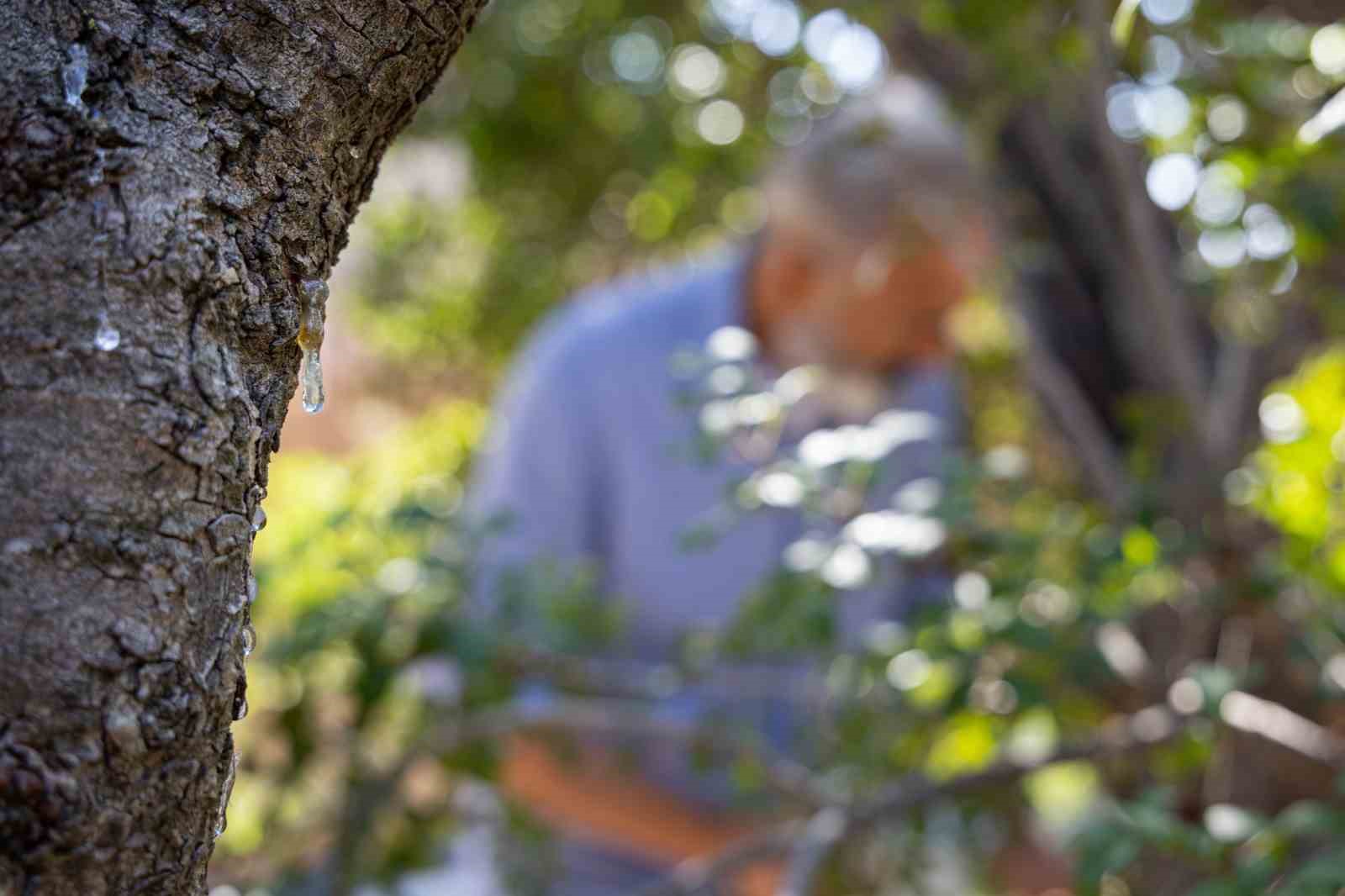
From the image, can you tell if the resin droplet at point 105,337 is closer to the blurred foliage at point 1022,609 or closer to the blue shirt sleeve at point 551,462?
the blurred foliage at point 1022,609

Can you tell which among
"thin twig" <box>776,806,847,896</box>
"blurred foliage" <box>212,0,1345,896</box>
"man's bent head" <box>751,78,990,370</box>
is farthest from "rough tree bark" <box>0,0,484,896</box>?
"man's bent head" <box>751,78,990,370</box>

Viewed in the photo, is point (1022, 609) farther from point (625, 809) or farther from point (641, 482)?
point (641, 482)

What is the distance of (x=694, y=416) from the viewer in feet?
7.57

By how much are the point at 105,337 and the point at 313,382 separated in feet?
0.43

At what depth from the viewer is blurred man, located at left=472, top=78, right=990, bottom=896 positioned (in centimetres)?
221

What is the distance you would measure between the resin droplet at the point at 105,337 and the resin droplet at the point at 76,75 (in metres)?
0.07

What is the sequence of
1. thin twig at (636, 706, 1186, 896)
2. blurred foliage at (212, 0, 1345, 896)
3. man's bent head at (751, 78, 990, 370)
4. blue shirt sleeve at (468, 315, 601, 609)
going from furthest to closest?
1. blue shirt sleeve at (468, 315, 601, 609)
2. man's bent head at (751, 78, 990, 370)
3. thin twig at (636, 706, 1186, 896)
4. blurred foliage at (212, 0, 1345, 896)

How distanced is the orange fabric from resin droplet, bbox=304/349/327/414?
1652 millimetres

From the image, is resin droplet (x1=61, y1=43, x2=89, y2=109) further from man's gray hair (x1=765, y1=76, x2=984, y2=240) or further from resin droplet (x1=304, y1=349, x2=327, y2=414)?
man's gray hair (x1=765, y1=76, x2=984, y2=240)

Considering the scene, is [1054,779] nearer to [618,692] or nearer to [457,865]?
[457,865]

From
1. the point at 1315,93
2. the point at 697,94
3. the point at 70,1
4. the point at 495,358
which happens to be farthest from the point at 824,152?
the point at 495,358

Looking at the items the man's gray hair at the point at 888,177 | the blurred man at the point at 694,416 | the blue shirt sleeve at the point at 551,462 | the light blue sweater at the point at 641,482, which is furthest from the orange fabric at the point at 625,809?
the man's gray hair at the point at 888,177

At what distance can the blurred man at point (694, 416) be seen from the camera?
2.21 meters

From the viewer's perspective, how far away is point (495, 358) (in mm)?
5367
